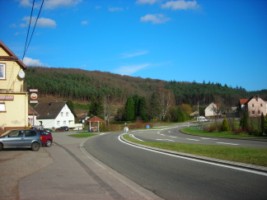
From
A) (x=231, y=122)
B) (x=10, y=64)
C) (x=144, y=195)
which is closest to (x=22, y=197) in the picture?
(x=144, y=195)

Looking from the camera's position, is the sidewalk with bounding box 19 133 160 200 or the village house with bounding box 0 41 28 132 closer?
the sidewalk with bounding box 19 133 160 200

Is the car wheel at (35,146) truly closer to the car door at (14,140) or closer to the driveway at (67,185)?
the car door at (14,140)

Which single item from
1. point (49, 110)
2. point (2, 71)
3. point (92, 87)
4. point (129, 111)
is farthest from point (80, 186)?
point (92, 87)

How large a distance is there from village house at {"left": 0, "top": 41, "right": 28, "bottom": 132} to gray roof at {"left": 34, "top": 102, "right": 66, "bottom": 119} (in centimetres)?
5957

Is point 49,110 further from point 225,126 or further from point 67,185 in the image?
point 67,185

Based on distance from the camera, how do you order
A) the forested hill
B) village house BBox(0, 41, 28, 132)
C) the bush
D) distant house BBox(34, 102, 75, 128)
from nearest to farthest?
1. village house BBox(0, 41, 28, 132)
2. the bush
3. distant house BBox(34, 102, 75, 128)
4. the forested hill

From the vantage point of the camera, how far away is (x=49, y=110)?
332 feet

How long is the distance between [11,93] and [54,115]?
61.8 m

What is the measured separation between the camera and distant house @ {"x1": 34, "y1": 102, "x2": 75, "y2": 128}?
97688 millimetres

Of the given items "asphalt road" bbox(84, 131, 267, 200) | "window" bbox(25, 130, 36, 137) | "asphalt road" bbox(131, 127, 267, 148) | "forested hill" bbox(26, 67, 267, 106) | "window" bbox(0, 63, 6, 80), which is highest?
"forested hill" bbox(26, 67, 267, 106)

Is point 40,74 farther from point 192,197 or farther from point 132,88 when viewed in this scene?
point 192,197

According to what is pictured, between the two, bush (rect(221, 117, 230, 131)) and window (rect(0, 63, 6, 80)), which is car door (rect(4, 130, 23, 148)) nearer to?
window (rect(0, 63, 6, 80))

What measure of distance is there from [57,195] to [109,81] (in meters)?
178

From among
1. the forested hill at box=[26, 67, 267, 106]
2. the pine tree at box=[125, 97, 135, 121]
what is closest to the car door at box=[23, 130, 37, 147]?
the pine tree at box=[125, 97, 135, 121]
